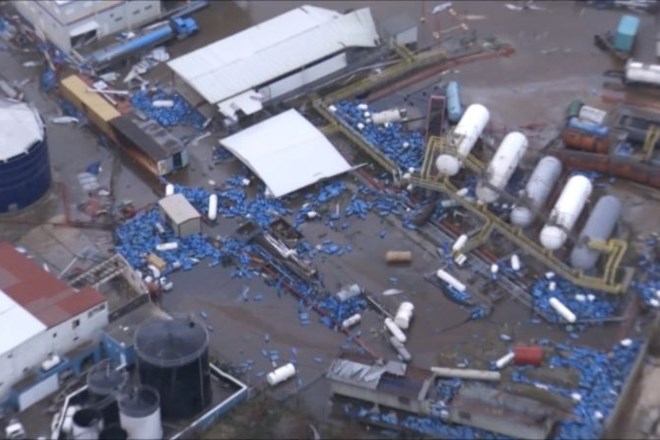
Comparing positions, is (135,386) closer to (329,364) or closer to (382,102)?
(329,364)

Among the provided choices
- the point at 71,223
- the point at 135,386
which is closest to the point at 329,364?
the point at 135,386

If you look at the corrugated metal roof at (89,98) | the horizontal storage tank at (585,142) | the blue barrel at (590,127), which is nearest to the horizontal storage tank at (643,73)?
the blue barrel at (590,127)

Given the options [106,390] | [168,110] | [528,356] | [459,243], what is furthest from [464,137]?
[106,390]

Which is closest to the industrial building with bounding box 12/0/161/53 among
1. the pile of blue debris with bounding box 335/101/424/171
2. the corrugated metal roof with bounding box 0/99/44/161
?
the corrugated metal roof with bounding box 0/99/44/161

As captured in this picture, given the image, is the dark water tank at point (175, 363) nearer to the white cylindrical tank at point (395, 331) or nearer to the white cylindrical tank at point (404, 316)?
Result: the white cylindrical tank at point (395, 331)

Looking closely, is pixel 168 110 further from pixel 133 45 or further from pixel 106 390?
pixel 106 390
